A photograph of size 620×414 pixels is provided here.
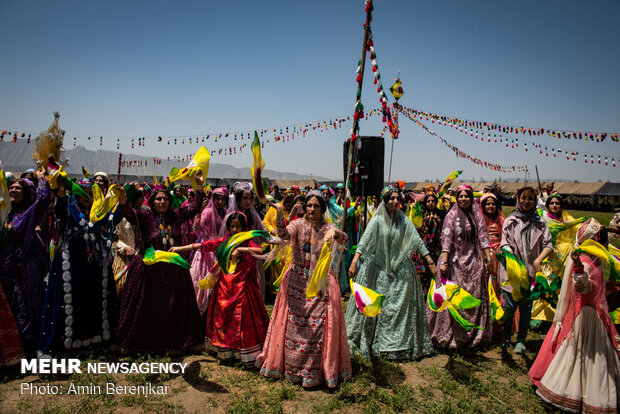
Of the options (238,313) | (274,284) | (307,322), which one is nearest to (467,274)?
(307,322)

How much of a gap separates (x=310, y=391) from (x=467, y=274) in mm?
2297

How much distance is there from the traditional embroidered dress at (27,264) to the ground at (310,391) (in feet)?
1.51

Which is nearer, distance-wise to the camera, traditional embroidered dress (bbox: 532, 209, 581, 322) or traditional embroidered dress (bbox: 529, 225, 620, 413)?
traditional embroidered dress (bbox: 529, 225, 620, 413)

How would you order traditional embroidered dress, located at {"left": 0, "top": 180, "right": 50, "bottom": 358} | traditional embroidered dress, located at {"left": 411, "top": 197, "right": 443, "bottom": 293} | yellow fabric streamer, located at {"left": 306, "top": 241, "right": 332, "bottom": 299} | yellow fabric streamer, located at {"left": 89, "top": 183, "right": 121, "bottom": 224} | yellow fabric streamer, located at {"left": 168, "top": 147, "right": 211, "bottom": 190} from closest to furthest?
yellow fabric streamer, located at {"left": 306, "top": 241, "right": 332, "bottom": 299}, traditional embroidered dress, located at {"left": 0, "top": 180, "right": 50, "bottom": 358}, yellow fabric streamer, located at {"left": 89, "top": 183, "right": 121, "bottom": 224}, yellow fabric streamer, located at {"left": 168, "top": 147, "right": 211, "bottom": 190}, traditional embroidered dress, located at {"left": 411, "top": 197, "right": 443, "bottom": 293}

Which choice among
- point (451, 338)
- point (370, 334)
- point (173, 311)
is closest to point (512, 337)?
point (451, 338)

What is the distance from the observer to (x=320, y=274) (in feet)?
10.8

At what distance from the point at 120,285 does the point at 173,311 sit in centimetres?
95

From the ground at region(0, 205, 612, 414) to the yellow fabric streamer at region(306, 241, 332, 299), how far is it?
0.89 m

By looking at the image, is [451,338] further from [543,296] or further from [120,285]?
[120,285]

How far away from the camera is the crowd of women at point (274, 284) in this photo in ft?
10.9

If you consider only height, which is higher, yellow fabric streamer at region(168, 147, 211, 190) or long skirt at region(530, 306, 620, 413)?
yellow fabric streamer at region(168, 147, 211, 190)

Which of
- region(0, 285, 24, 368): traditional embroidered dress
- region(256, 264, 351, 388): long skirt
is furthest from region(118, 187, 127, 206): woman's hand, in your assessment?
region(256, 264, 351, 388): long skirt

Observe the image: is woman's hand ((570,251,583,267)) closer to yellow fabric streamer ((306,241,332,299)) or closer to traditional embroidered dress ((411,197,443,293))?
yellow fabric streamer ((306,241,332,299))

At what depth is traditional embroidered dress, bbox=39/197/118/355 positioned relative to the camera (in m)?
3.70
